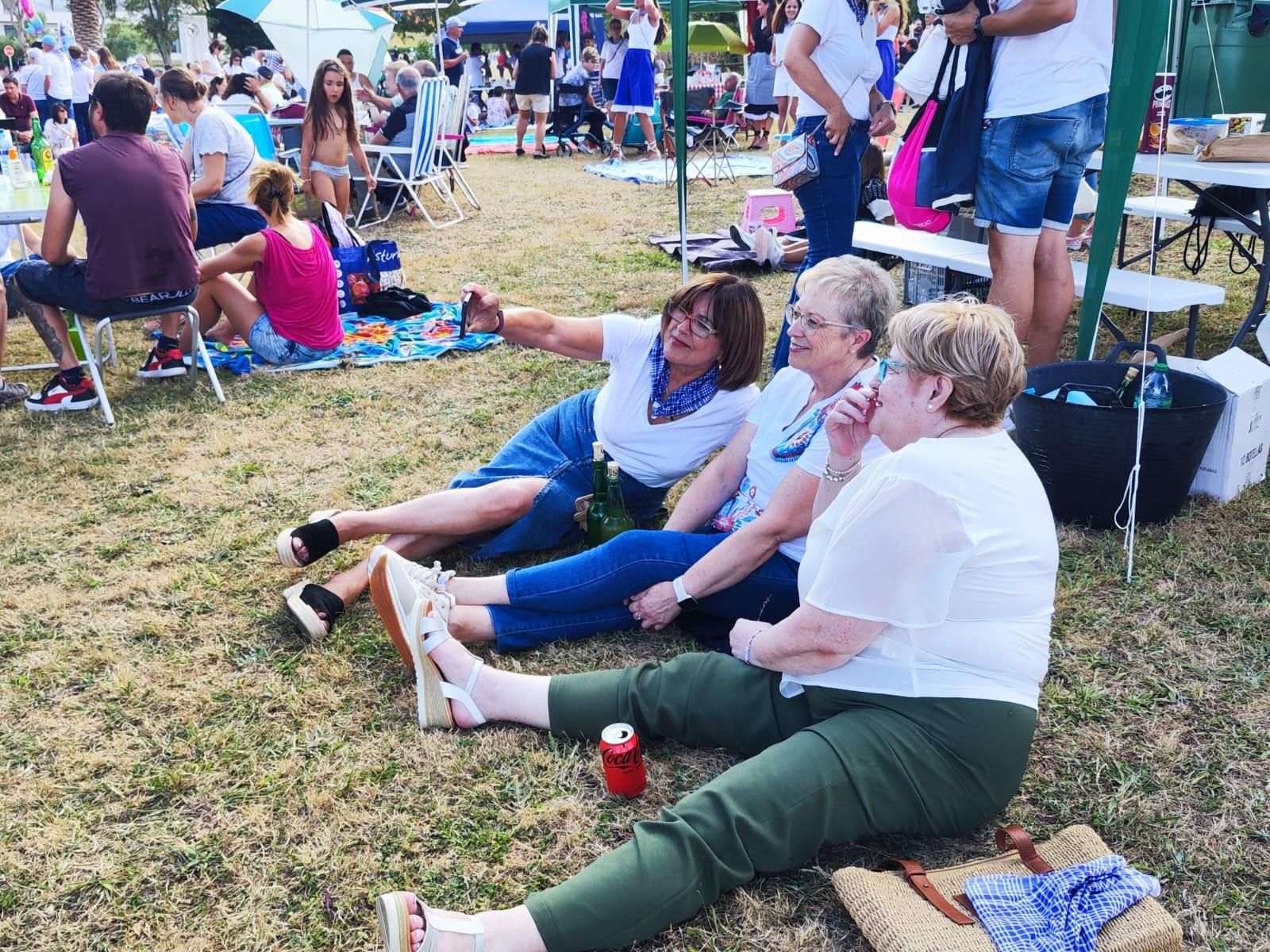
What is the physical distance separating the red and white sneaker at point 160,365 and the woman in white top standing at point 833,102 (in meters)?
3.17

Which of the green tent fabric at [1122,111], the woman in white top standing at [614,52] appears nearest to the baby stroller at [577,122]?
the woman in white top standing at [614,52]

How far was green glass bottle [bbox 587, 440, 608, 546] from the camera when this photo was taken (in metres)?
3.06

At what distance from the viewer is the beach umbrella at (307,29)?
35.6 feet

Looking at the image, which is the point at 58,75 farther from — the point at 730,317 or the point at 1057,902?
the point at 1057,902

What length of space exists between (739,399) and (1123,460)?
4.03 ft

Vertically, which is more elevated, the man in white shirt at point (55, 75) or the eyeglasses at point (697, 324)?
the man in white shirt at point (55, 75)

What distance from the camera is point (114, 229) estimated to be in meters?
4.43

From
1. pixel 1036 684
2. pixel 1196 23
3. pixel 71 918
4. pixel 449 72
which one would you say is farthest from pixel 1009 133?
pixel 449 72

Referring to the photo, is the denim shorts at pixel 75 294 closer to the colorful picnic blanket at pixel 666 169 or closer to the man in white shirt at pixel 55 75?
the colorful picnic blanket at pixel 666 169

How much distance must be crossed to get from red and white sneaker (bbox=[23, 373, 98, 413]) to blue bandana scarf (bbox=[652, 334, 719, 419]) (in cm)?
318

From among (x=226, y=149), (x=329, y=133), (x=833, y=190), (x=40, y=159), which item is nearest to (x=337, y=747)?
(x=833, y=190)

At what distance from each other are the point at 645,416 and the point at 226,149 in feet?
13.9

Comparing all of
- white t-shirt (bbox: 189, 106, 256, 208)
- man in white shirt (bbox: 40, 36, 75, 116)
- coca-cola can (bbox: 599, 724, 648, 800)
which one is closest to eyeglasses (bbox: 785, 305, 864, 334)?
coca-cola can (bbox: 599, 724, 648, 800)

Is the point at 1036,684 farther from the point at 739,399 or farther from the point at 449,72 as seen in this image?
the point at 449,72
